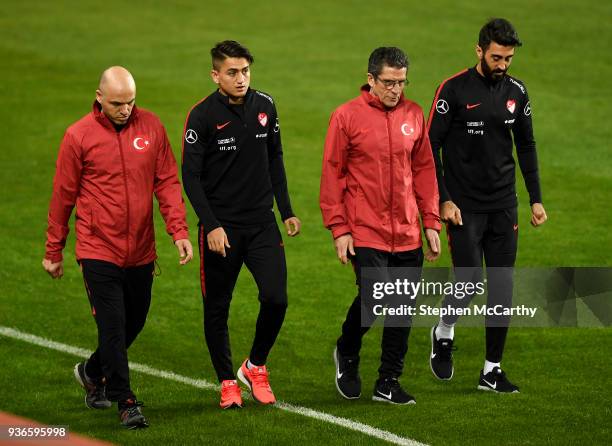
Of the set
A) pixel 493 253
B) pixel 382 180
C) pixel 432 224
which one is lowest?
pixel 493 253

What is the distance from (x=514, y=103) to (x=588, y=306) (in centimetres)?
304

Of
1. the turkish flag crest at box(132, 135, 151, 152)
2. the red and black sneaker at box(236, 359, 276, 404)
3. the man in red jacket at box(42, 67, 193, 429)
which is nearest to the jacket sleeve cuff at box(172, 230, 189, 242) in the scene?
the man in red jacket at box(42, 67, 193, 429)

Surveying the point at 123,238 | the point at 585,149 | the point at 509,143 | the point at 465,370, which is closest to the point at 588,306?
the point at 465,370

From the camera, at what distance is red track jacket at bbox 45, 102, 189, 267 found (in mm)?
8008

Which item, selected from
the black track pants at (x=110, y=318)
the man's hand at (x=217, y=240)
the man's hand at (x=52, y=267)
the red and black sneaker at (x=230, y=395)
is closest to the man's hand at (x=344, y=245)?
the man's hand at (x=217, y=240)

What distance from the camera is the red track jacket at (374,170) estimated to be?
8344 mm

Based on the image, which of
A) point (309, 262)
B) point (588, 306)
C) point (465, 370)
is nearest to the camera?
point (465, 370)

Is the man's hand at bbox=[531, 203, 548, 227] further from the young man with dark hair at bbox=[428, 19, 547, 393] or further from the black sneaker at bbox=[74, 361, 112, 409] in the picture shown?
the black sneaker at bbox=[74, 361, 112, 409]

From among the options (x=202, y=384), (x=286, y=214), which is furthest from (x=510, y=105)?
(x=202, y=384)

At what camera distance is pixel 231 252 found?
8422 mm

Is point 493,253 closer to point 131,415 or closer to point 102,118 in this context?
point 131,415

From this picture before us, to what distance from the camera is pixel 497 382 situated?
9.03 metres

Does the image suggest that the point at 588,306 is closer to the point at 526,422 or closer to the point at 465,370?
the point at 465,370

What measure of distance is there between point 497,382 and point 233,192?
236 cm
